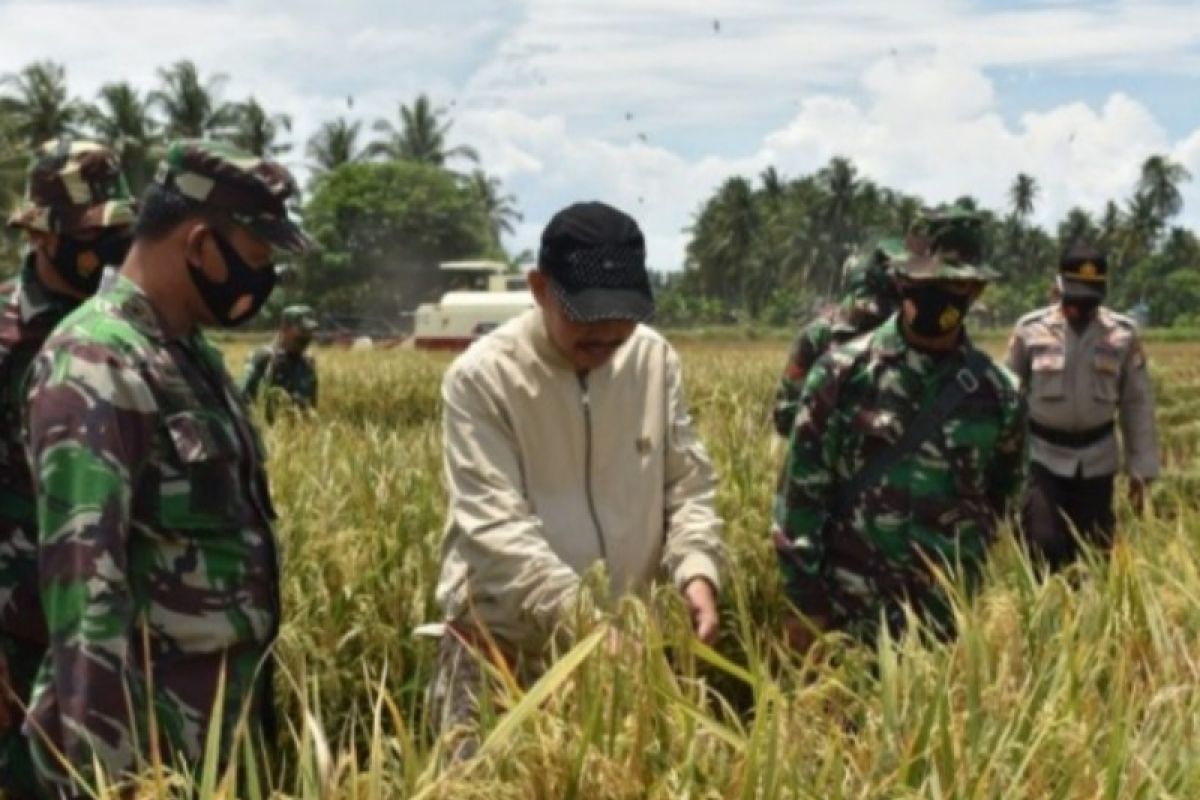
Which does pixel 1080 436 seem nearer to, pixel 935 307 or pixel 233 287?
pixel 935 307

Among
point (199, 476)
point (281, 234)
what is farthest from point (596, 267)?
point (199, 476)

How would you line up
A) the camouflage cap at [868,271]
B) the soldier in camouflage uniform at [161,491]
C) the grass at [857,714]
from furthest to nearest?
the camouflage cap at [868,271]
the soldier in camouflage uniform at [161,491]
the grass at [857,714]

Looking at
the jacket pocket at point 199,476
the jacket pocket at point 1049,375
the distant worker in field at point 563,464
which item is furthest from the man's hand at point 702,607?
the jacket pocket at point 1049,375

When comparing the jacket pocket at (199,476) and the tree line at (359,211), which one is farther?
the tree line at (359,211)

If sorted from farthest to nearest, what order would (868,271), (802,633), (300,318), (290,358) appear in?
1. (290,358)
2. (300,318)
3. (868,271)
4. (802,633)

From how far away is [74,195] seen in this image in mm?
3250

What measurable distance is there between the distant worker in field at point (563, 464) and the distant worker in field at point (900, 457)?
751 millimetres

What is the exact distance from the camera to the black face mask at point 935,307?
11.8 ft

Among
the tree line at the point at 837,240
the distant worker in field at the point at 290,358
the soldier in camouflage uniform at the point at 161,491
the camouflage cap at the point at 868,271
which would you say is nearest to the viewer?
the soldier in camouflage uniform at the point at 161,491

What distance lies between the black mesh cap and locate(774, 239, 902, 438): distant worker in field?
7.51 feet

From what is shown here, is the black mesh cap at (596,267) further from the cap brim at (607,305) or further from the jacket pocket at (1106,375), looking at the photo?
the jacket pocket at (1106,375)

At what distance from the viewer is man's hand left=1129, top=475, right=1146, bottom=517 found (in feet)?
19.1

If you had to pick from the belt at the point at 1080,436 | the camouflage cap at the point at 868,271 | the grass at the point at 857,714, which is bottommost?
the belt at the point at 1080,436

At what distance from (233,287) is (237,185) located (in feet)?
0.48
